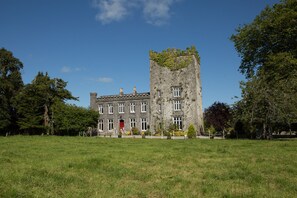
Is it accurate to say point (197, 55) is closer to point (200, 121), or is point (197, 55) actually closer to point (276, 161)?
point (200, 121)

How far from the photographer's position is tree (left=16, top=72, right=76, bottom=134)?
44.7m

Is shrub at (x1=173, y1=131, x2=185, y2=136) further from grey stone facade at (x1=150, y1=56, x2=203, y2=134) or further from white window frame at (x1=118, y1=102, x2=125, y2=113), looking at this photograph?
white window frame at (x1=118, y1=102, x2=125, y2=113)

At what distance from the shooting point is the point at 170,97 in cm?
4878

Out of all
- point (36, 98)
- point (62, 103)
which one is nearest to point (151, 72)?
point (62, 103)

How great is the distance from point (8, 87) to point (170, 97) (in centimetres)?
2632

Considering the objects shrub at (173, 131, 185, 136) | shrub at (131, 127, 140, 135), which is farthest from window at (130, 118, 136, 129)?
shrub at (173, 131, 185, 136)

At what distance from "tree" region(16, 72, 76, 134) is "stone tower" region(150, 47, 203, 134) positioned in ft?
49.7

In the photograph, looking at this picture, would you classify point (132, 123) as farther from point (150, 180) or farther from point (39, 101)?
point (150, 180)

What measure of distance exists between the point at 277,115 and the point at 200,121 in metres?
22.3

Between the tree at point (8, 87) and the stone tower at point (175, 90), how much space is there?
22535 mm

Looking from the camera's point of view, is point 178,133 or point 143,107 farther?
point 143,107

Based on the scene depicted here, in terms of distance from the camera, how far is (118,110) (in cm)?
5488

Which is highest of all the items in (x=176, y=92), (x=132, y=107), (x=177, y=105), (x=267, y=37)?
(x=267, y=37)

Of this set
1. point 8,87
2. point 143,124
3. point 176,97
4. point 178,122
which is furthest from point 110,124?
point 8,87
